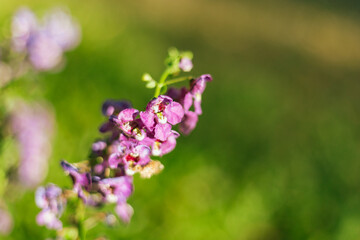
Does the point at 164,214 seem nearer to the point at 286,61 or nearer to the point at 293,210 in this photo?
the point at 293,210

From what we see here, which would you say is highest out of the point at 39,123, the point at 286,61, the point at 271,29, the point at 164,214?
the point at 271,29

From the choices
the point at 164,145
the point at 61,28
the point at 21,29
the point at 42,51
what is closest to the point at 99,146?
the point at 164,145

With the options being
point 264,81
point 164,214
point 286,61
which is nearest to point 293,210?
point 164,214

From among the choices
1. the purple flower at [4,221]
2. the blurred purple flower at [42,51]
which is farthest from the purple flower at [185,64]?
the purple flower at [4,221]

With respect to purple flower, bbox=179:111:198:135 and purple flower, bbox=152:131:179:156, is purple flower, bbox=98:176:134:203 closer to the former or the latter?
purple flower, bbox=152:131:179:156

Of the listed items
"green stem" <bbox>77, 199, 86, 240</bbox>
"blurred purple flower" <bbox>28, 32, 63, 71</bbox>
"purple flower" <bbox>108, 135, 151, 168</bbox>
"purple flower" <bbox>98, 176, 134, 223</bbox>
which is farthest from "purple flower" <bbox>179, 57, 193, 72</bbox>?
"blurred purple flower" <bbox>28, 32, 63, 71</bbox>

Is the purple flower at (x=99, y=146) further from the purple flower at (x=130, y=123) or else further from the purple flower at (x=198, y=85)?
the purple flower at (x=198, y=85)
